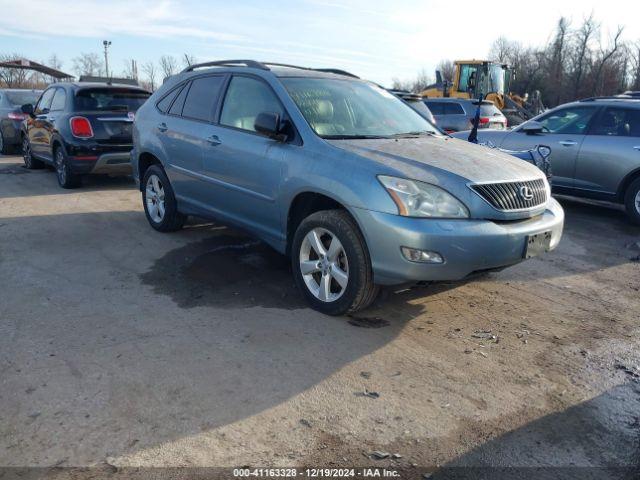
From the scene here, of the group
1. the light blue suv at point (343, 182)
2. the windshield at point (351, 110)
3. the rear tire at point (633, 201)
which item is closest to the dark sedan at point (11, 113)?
the light blue suv at point (343, 182)

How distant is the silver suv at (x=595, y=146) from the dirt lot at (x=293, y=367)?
8.02 feet

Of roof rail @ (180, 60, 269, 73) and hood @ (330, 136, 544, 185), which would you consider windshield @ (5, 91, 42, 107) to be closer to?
roof rail @ (180, 60, 269, 73)

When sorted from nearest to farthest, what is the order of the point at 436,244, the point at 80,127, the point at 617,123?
the point at 436,244
the point at 617,123
the point at 80,127

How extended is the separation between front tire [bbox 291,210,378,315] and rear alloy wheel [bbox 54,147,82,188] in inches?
227

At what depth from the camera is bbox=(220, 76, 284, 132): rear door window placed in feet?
15.0

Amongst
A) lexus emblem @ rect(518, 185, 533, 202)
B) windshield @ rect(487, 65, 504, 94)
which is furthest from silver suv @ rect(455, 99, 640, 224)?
windshield @ rect(487, 65, 504, 94)

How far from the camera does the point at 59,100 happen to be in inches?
351

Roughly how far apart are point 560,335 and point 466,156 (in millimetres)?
1474

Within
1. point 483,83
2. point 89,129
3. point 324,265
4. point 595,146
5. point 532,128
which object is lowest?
point 324,265

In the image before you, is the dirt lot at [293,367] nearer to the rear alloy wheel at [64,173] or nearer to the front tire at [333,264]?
the front tire at [333,264]

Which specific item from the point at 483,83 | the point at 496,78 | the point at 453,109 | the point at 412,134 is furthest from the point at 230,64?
the point at 496,78

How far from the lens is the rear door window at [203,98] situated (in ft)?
17.0

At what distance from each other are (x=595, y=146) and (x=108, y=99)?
293 inches

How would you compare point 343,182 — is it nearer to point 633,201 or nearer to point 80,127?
point 633,201
